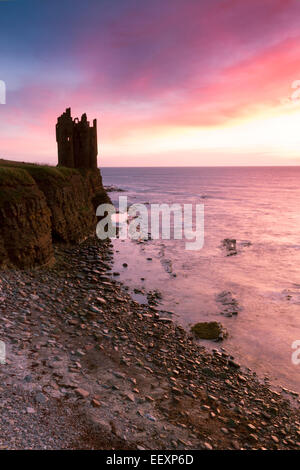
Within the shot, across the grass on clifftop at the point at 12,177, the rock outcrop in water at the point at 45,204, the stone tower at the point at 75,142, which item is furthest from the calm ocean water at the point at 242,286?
the stone tower at the point at 75,142

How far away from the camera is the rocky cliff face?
687 inches

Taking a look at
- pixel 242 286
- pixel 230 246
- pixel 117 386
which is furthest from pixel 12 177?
pixel 230 246

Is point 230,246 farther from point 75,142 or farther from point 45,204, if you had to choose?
point 75,142

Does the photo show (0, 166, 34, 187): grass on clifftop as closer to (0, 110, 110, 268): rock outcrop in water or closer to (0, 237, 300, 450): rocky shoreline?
(0, 110, 110, 268): rock outcrop in water

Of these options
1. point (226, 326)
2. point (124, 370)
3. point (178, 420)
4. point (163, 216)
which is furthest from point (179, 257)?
point (163, 216)

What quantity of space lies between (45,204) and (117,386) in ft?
54.4

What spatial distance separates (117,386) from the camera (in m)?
8.78

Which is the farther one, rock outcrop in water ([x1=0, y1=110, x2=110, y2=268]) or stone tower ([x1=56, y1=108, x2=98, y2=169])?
stone tower ([x1=56, y1=108, x2=98, y2=169])

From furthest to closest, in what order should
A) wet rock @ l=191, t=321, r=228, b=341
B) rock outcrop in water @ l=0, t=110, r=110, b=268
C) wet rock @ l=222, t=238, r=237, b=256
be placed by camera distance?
wet rock @ l=222, t=238, r=237, b=256
rock outcrop in water @ l=0, t=110, r=110, b=268
wet rock @ l=191, t=321, r=228, b=341

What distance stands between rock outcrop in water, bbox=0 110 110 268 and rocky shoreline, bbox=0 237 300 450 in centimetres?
329

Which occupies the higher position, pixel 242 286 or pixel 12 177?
pixel 12 177

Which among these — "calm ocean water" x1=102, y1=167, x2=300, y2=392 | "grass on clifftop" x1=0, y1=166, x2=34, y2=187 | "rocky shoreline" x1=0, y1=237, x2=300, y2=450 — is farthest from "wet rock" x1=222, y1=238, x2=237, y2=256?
"grass on clifftop" x1=0, y1=166, x2=34, y2=187

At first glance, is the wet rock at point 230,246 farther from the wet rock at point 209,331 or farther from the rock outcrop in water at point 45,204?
the rock outcrop in water at point 45,204
